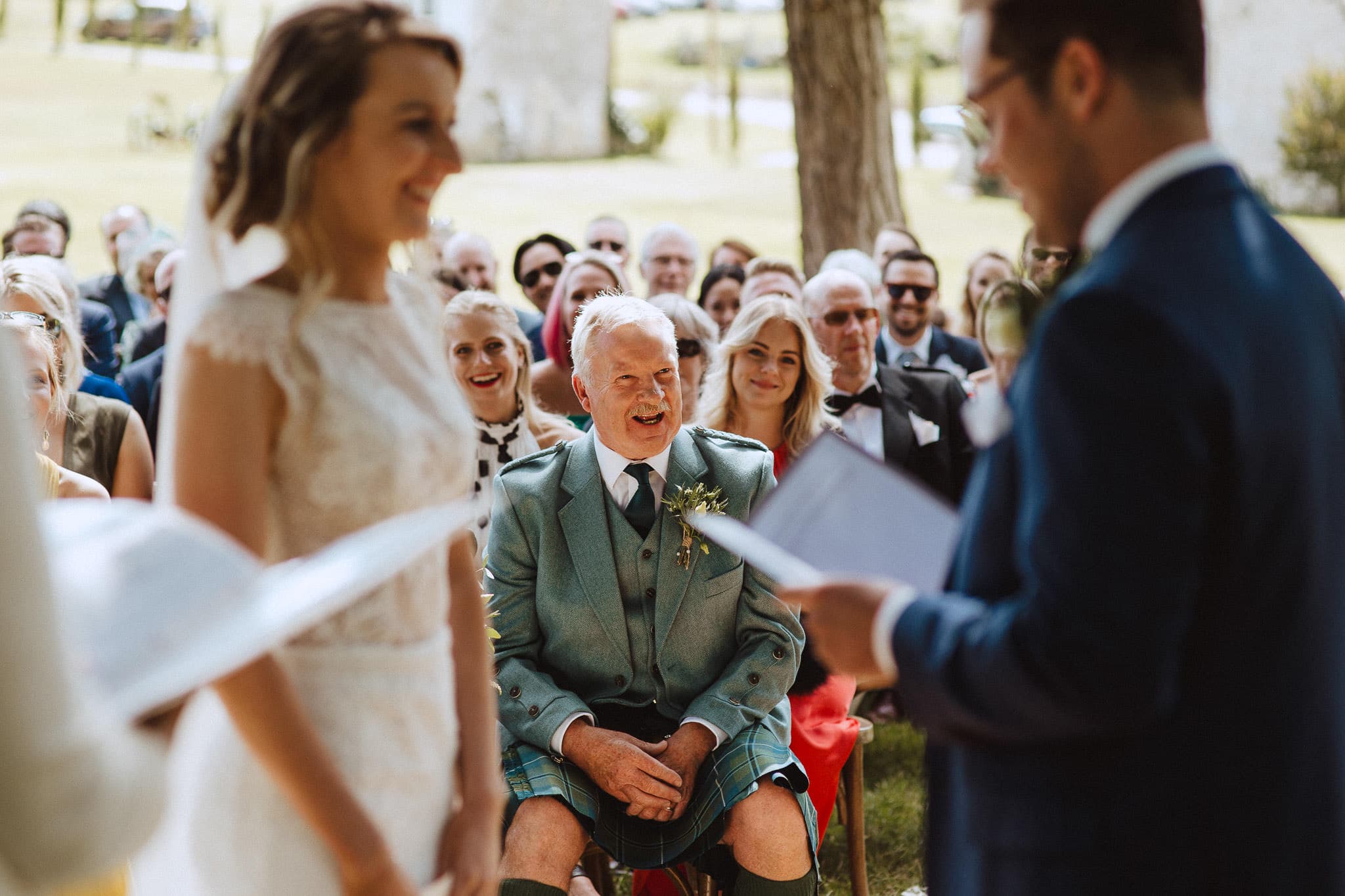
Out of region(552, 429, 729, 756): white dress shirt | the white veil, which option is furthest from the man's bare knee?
the white veil

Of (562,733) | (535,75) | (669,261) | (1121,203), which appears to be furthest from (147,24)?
(1121,203)

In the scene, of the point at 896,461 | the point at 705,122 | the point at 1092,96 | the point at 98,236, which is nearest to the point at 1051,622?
the point at 1092,96

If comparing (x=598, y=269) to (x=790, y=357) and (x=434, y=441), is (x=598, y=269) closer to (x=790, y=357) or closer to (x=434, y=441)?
(x=790, y=357)

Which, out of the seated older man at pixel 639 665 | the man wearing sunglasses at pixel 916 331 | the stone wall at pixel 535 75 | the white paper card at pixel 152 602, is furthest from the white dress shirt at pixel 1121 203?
the stone wall at pixel 535 75

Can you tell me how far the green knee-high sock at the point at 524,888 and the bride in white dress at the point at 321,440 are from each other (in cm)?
144

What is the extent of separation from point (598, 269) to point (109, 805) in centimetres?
526

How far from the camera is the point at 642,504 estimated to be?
349 centimetres

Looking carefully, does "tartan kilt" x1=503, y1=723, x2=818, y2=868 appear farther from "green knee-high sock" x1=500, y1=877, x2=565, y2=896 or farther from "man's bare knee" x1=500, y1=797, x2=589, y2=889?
"green knee-high sock" x1=500, y1=877, x2=565, y2=896

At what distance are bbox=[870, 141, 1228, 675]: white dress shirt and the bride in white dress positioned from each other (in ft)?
2.06

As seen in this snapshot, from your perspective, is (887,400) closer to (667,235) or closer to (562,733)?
(562,733)

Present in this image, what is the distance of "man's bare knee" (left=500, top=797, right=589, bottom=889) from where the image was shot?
3.21 m

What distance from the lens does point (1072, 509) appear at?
1324 millimetres

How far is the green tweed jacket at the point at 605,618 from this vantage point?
336 centimetres

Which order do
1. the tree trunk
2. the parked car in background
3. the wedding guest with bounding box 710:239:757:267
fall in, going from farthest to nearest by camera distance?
1. the parked car in background
2. the tree trunk
3. the wedding guest with bounding box 710:239:757:267
